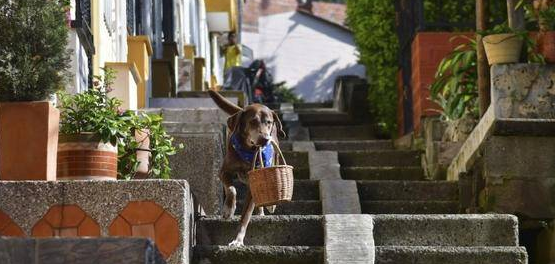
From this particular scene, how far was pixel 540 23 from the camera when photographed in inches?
451

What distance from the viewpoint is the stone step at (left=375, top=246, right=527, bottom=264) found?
27.3 feet

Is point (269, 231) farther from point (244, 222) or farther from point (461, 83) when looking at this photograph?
point (461, 83)

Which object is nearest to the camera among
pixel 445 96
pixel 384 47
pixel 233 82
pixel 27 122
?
pixel 27 122

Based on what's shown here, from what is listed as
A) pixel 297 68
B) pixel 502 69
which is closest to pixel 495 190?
pixel 502 69

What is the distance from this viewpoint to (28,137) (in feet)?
25.3

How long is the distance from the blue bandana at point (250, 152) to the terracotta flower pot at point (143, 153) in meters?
0.61

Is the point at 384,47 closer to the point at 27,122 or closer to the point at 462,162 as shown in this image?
the point at 462,162

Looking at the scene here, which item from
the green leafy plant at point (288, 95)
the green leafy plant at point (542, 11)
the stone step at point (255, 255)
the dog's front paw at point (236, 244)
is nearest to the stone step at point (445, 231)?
the stone step at point (255, 255)

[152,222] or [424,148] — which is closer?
[152,222]

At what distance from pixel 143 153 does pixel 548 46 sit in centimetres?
375

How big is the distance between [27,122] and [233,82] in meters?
12.1

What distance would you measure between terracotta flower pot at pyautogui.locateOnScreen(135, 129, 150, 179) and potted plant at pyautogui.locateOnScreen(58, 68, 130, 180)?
0.50 m

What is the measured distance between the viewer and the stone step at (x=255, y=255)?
8.33 meters

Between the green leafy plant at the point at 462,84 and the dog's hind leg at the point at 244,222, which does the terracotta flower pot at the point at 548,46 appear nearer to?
the green leafy plant at the point at 462,84
